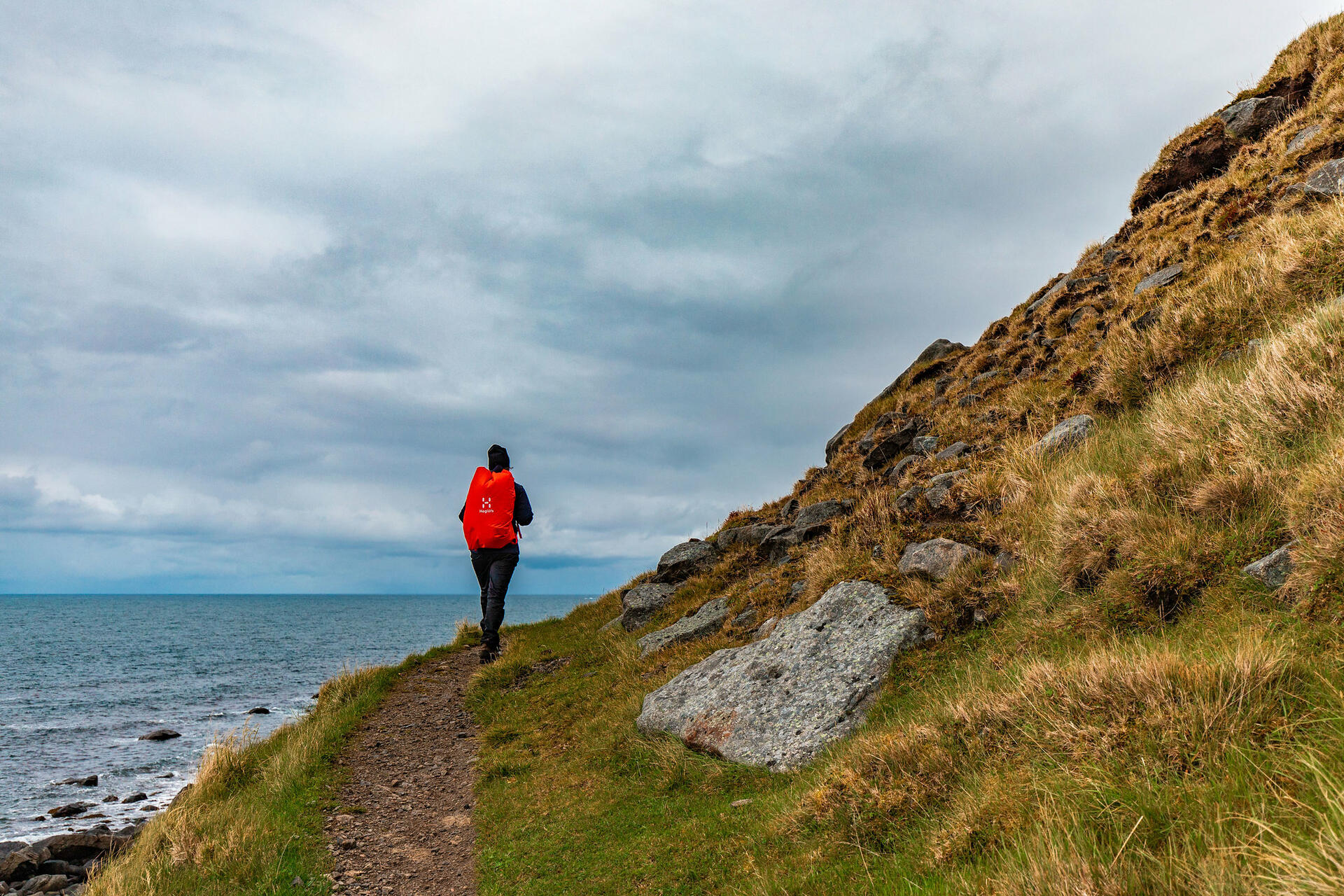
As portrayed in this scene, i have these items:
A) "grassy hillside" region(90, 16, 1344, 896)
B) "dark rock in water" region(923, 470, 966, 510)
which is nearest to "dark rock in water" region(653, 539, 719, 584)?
"grassy hillside" region(90, 16, 1344, 896)

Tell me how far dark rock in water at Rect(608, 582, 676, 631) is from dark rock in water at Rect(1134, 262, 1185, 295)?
496 inches

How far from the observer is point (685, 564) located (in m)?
19.8

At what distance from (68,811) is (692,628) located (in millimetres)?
19649

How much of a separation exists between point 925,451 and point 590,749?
9405 millimetres

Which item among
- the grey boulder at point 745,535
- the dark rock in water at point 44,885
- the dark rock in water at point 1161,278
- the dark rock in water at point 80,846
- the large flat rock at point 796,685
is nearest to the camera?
the large flat rock at point 796,685

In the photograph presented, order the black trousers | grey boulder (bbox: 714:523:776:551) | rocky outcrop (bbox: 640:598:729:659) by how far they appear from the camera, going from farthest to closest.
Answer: grey boulder (bbox: 714:523:776:551) → the black trousers → rocky outcrop (bbox: 640:598:729:659)

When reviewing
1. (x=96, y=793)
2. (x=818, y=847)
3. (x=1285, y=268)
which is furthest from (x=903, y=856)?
(x=96, y=793)

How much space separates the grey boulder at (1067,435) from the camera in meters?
10.4

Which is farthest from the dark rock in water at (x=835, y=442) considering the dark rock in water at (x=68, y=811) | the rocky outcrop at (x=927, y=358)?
the dark rock in water at (x=68, y=811)

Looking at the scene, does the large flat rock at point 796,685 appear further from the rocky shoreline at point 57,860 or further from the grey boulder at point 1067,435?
the rocky shoreline at point 57,860

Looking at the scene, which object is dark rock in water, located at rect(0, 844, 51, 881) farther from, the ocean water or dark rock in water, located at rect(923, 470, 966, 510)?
dark rock in water, located at rect(923, 470, 966, 510)

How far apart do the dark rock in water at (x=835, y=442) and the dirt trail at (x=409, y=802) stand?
46.9 ft

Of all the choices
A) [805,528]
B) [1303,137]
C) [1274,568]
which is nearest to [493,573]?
[805,528]

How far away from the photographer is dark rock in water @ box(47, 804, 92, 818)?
65.2ft
